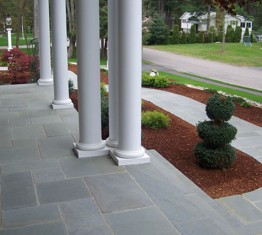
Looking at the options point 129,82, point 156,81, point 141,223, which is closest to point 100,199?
point 141,223

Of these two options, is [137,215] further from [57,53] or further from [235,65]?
[235,65]

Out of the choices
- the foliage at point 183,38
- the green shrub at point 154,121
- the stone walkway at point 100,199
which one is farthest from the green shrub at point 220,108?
the foliage at point 183,38

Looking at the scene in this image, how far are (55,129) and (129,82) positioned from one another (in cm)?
246

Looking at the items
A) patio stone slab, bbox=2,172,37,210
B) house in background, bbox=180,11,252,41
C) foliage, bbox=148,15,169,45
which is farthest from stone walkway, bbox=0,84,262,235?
house in background, bbox=180,11,252,41

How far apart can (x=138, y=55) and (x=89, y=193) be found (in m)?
1.70

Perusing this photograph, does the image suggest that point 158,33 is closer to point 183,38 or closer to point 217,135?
point 183,38

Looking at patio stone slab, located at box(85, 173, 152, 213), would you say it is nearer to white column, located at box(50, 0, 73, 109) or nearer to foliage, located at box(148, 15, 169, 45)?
white column, located at box(50, 0, 73, 109)

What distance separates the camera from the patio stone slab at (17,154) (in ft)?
17.1

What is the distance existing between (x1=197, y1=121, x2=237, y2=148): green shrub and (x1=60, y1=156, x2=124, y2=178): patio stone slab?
1191mm

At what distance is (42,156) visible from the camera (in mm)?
5340

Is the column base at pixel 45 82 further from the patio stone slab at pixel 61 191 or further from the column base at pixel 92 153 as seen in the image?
the patio stone slab at pixel 61 191

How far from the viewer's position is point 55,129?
22.0 feet

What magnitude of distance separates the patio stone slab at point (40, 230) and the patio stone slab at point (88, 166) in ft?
3.94

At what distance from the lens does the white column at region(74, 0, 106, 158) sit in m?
4.87
